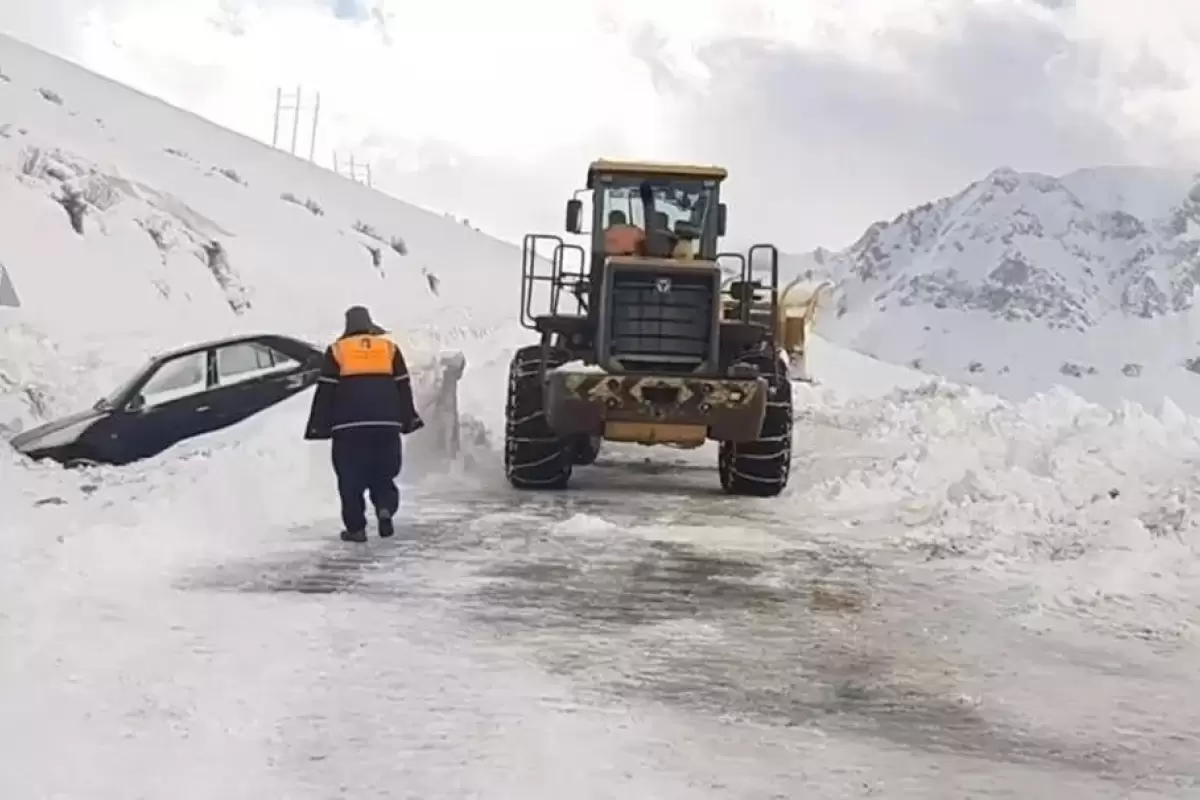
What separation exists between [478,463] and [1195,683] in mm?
8877

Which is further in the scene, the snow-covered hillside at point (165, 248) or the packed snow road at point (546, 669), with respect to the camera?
the snow-covered hillside at point (165, 248)

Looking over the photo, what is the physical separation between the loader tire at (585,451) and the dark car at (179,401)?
3.02 meters

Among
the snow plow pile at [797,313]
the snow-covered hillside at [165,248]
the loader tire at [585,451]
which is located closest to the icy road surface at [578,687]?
the loader tire at [585,451]

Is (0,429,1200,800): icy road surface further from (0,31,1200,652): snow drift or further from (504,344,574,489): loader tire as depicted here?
(504,344,574,489): loader tire

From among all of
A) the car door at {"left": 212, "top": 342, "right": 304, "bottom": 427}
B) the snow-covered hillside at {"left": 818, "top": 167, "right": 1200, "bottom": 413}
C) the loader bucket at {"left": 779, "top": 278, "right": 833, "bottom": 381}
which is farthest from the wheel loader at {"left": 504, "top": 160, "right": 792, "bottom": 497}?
the snow-covered hillside at {"left": 818, "top": 167, "right": 1200, "bottom": 413}

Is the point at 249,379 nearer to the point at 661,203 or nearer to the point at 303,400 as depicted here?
the point at 303,400

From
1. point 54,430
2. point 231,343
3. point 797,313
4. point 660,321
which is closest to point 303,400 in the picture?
point 231,343

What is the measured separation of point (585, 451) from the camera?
15.1m

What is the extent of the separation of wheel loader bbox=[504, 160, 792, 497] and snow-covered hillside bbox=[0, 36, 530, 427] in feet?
8.09

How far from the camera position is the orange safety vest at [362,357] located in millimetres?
9117

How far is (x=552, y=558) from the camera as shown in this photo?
8.52 m

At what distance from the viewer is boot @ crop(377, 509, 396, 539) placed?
912 centimetres

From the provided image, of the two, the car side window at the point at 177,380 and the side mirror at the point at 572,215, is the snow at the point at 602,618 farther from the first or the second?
the side mirror at the point at 572,215

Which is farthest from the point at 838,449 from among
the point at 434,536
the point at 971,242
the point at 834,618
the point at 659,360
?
the point at 971,242
